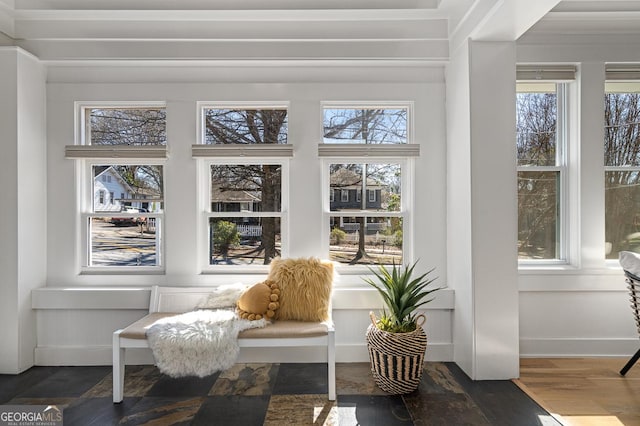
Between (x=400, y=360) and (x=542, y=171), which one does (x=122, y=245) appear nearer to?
(x=400, y=360)

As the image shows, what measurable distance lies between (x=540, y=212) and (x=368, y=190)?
1560 millimetres

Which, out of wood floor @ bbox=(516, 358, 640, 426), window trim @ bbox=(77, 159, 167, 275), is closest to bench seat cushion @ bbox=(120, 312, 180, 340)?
window trim @ bbox=(77, 159, 167, 275)

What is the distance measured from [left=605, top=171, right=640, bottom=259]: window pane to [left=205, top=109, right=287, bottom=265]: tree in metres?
2.97

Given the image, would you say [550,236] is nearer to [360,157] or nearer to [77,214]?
[360,157]

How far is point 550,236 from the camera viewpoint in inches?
135

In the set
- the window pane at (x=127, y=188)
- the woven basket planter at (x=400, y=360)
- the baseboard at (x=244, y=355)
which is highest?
the window pane at (x=127, y=188)

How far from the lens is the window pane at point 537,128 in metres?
3.43

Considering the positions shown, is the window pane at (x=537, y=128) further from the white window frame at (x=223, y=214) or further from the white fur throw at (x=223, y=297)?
the white fur throw at (x=223, y=297)

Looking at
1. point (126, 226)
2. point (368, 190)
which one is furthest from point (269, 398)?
point (126, 226)

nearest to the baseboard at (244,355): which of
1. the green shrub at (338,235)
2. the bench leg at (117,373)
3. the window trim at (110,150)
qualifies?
the bench leg at (117,373)

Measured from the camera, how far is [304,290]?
290 centimetres

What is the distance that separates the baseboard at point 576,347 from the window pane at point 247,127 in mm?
2815

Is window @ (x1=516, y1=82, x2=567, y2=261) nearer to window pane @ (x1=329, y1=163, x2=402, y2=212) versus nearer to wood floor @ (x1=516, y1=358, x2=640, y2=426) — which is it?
wood floor @ (x1=516, y1=358, x2=640, y2=426)

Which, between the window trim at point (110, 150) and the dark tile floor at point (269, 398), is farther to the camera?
the window trim at point (110, 150)
